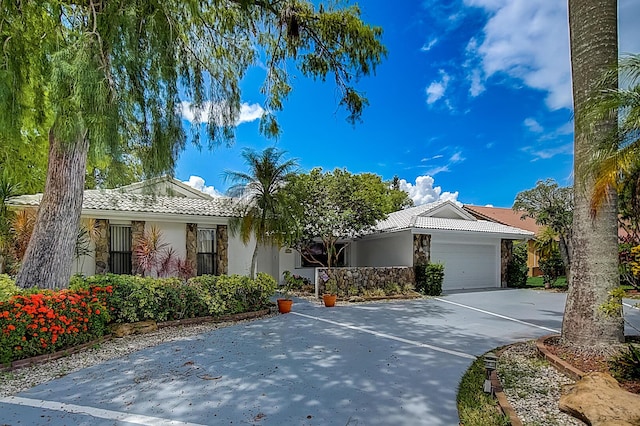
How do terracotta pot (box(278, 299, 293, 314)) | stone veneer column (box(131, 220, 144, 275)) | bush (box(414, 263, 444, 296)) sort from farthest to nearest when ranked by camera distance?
bush (box(414, 263, 444, 296)), stone veneer column (box(131, 220, 144, 275)), terracotta pot (box(278, 299, 293, 314))

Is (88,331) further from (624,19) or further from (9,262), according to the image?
(624,19)

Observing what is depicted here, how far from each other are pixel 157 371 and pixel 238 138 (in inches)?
222

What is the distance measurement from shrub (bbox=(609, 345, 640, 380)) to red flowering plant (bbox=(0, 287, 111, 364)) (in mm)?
8963

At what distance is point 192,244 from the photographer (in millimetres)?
14945

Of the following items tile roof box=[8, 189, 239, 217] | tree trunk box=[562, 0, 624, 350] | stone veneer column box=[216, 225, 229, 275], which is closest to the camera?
tree trunk box=[562, 0, 624, 350]

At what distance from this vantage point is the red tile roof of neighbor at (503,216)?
2831 cm

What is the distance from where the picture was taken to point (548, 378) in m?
5.30

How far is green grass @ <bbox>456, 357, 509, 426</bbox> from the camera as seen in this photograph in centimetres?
400

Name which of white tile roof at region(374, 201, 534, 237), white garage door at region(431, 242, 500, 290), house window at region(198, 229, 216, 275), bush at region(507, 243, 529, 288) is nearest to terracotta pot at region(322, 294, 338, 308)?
white tile roof at region(374, 201, 534, 237)

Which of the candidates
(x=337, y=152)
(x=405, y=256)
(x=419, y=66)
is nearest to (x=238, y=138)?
(x=419, y=66)

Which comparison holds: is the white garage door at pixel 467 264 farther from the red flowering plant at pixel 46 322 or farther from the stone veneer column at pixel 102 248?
the red flowering plant at pixel 46 322

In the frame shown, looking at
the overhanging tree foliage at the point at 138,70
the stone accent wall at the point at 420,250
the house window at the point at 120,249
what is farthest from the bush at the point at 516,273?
the house window at the point at 120,249

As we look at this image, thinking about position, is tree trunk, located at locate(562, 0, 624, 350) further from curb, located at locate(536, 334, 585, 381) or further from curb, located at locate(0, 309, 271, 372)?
curb, located at locate(0, 309, 271, 372)

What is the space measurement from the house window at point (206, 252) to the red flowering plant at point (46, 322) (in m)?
7.77
